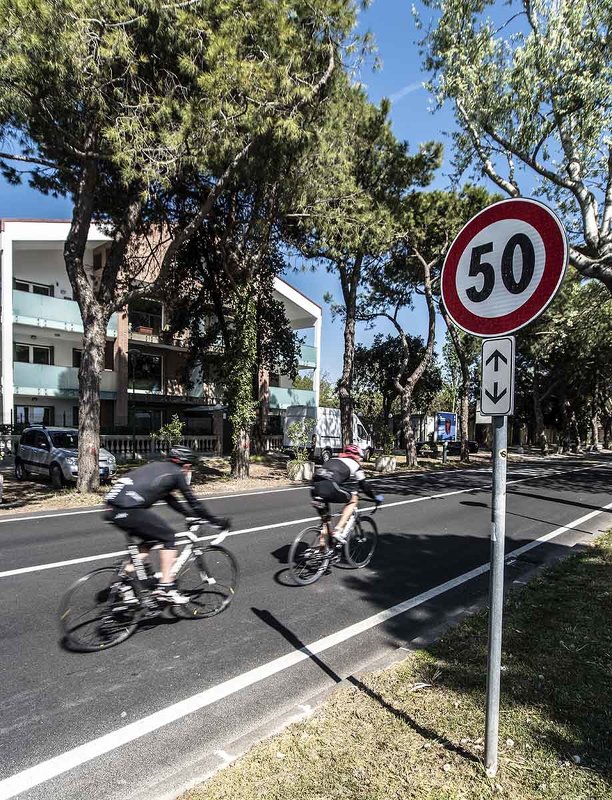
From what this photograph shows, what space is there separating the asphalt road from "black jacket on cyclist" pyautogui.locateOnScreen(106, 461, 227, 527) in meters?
1.19

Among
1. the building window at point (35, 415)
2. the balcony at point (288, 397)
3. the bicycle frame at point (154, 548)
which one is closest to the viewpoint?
the bicycle frame at point (154, 548)

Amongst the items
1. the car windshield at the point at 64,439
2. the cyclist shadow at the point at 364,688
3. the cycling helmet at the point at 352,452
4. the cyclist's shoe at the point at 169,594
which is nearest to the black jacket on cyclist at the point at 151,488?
the cyclist's shoe at the point at 169,594

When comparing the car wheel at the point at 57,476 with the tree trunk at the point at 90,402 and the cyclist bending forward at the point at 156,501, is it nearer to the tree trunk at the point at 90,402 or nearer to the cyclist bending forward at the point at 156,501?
the tree trunk at the point at 90,402

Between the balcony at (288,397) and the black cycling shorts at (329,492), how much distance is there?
2550 cm

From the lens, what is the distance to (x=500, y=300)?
2602 mm

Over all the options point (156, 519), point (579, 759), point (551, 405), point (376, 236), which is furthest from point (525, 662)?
point (551, 405)

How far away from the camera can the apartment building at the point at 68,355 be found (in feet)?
71.9

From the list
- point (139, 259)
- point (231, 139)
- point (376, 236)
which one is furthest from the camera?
point (139, 259)

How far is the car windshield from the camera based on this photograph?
1580 centimetres

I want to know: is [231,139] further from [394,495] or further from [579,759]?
[579,759]

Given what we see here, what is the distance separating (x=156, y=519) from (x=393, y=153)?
18345 mm

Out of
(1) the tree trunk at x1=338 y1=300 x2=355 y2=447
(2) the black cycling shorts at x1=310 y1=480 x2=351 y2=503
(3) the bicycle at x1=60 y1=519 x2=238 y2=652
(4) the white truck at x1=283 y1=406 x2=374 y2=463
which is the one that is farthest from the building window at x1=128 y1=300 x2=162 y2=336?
(3) the bicycle at x1=60 y1=519 x2=238 y2=652

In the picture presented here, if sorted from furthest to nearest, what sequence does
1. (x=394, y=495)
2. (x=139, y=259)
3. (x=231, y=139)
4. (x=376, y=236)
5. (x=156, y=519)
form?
(x=139, y=259)
(x=376, y=236)
(x=394, y=495)
(x=231, y=139)
(x=156, y=519)

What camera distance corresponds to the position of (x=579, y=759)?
8.97 feet
